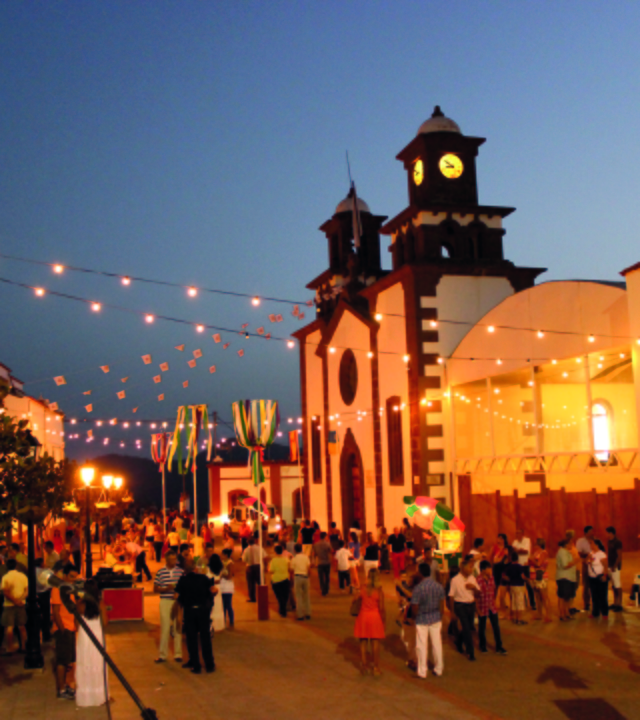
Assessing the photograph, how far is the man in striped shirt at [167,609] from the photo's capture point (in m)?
11.6

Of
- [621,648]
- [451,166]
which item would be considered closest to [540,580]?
[621,648]

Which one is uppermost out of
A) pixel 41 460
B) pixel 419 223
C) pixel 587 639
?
pixel 419 223

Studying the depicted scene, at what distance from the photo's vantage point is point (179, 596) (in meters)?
10.8

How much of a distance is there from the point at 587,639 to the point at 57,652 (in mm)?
7815

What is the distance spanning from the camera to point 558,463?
19734 millimetres

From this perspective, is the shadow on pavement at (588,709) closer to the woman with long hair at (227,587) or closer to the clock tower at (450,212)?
the woman with long hair at (227,587)

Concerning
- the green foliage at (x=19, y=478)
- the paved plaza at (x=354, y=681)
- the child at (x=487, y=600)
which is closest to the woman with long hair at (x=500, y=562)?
the paved plaza at (x=354, y=681)

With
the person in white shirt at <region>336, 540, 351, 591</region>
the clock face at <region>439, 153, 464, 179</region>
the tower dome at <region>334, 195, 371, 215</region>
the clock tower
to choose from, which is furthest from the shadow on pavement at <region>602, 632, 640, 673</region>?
the tower dome at <region>334, 195, 371, 215</region>

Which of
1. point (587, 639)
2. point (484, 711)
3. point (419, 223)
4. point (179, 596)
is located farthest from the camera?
point (419, 223)

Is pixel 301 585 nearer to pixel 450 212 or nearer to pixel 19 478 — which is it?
pixel 19 478

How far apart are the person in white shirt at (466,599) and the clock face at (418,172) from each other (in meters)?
17.3

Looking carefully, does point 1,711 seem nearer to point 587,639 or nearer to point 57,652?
point 57,652

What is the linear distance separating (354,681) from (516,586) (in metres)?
4.71

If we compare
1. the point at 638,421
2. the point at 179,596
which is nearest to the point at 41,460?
the point at 179,596
